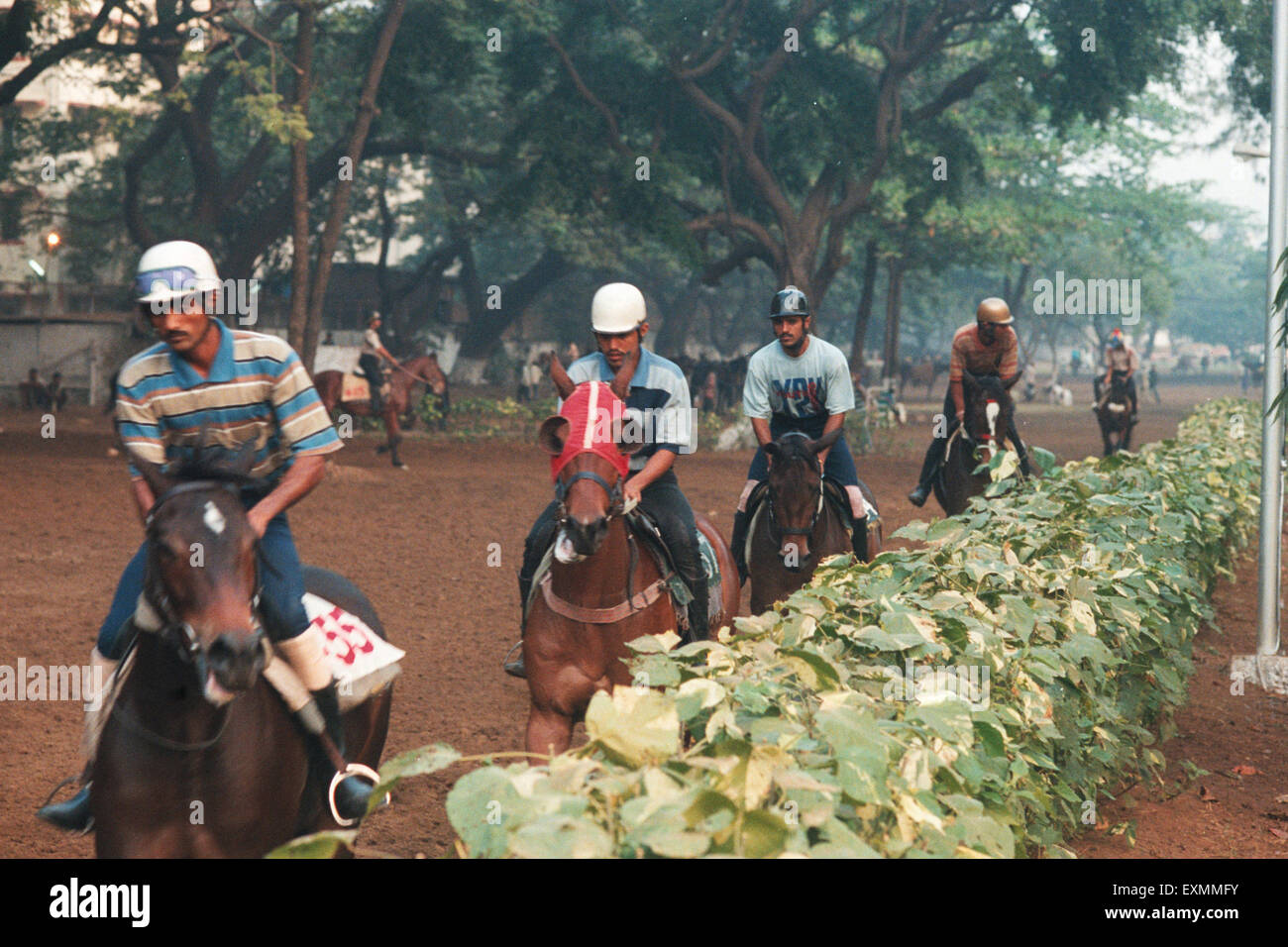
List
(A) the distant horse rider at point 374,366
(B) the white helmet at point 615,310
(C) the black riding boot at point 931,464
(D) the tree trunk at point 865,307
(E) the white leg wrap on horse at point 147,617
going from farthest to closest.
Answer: (D) the tree trunk at point 865,307 → (A) the distant horse rider at point 374,366 → (C) the black riding boot at point 931,464 → (B) the white helmet at point 615,310 → (E) the white leg wrap on horse at point 147,617

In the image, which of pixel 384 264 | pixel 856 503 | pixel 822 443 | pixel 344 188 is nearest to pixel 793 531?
pixel 822 443

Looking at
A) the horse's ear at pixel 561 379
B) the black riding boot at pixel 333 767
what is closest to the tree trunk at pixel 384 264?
Answer: the horse's ear at pixel 561 379

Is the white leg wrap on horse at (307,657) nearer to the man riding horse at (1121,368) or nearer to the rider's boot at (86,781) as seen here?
the rider's boot at (86,781)

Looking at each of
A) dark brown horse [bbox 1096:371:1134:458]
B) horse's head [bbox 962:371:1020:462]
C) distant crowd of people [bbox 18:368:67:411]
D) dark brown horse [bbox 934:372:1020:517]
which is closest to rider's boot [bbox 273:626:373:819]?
dark brown horse [bbox 934:372:1020:517]

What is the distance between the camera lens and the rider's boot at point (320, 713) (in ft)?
15.5

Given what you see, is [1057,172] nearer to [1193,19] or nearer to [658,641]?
[1193,19]

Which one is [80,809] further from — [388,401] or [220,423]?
[388,401]

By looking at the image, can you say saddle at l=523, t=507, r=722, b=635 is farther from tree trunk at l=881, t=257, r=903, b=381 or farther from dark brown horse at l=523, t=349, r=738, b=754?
tree trunk at l=881, t=257, r=903, b=381

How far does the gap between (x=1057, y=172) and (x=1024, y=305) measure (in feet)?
87.9

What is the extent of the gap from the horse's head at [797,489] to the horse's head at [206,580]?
13.5 ft

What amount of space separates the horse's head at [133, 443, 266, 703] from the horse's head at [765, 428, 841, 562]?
4120 millimetres

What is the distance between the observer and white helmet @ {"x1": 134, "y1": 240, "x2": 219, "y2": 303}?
177 inches

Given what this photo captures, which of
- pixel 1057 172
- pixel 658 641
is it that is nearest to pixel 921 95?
pixel 1057 172
